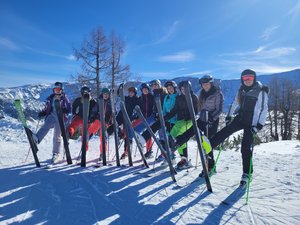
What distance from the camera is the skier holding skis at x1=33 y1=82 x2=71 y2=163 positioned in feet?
24.7

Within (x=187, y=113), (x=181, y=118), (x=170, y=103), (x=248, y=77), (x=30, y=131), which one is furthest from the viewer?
(x=170, y=103)

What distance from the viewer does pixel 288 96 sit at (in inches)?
1528

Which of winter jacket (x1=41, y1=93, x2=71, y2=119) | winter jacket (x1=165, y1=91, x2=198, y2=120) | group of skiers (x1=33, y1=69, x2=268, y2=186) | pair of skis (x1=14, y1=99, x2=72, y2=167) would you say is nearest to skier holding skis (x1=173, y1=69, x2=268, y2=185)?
group of skiers (x1=33, y1=69, x2=268, y2=186)

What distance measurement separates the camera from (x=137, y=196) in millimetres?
4617

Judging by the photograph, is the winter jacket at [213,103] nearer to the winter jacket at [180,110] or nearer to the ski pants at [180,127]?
the winter jacket at [180,110]

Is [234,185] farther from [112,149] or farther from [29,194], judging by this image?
[112,149]

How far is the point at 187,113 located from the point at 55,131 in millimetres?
3655

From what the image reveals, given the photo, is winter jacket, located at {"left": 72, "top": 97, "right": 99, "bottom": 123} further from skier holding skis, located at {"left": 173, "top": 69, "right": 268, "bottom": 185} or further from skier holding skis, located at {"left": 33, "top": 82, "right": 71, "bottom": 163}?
skier holding skis, located at {"left": 173, "top": 69, "right": 268, "bottom": 185}

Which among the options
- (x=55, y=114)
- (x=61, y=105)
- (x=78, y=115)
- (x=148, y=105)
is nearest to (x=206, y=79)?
(x=148, y=105)

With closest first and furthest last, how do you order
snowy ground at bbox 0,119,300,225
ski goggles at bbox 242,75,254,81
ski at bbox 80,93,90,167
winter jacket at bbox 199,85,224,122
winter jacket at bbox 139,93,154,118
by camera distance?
snowy ground at bbox 0,119,300,225 < ski goggles at bbox 242,75,254,81 < winter jacket at bbox 199,85,224,122 < ski at bbox 80,93,90,167 < winter jacket at bbox 139,93,154,118

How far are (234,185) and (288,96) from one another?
38198 mm

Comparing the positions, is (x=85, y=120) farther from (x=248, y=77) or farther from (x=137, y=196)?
(x=248, y=77)

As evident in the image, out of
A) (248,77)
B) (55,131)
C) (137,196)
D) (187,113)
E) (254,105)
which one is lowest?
(137,196)

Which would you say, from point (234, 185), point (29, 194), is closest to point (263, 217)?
point (234, 185)
